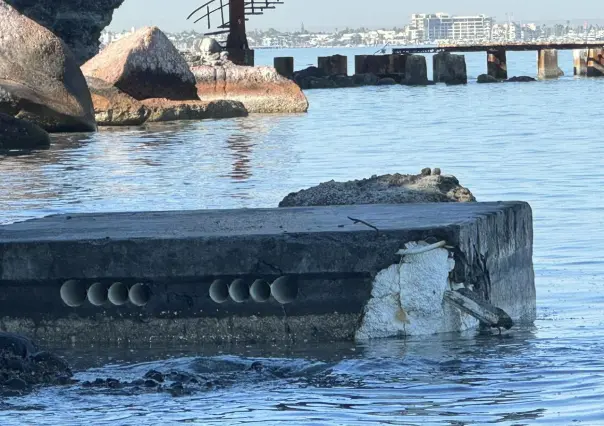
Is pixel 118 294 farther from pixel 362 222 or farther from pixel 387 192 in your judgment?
pixel 387 192

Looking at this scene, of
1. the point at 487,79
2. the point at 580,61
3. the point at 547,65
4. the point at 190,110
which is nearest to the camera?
the point at 190,110

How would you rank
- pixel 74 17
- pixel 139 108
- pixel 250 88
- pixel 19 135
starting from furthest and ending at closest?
pixel 74 17 → pixel 250 88 → pixel 139 108 → pixel 19 135

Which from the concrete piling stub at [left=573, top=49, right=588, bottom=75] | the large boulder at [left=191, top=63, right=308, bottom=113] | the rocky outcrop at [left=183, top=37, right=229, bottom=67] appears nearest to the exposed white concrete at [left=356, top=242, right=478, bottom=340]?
the large boulder at [left=191, top=63, right=308, bottom=113]

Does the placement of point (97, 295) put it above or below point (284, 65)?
above

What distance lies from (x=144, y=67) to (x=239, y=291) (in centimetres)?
2395

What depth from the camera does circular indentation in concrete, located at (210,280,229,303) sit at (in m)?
7.00

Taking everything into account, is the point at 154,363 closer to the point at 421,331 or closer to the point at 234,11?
the point at 421,331

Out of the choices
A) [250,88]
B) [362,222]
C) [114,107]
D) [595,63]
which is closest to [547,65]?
[595,63]

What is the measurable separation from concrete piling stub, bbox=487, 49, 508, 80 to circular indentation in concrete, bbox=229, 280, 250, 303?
57.5 meters

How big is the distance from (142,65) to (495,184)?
14905 mm

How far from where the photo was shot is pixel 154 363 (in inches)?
261

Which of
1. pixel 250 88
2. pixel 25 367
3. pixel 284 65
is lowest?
pixel 284 65

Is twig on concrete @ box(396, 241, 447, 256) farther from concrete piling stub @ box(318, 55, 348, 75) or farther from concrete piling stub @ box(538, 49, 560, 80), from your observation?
concrete piling stub @ box(538, 49, 560, 80)

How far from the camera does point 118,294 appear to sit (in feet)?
23.4
